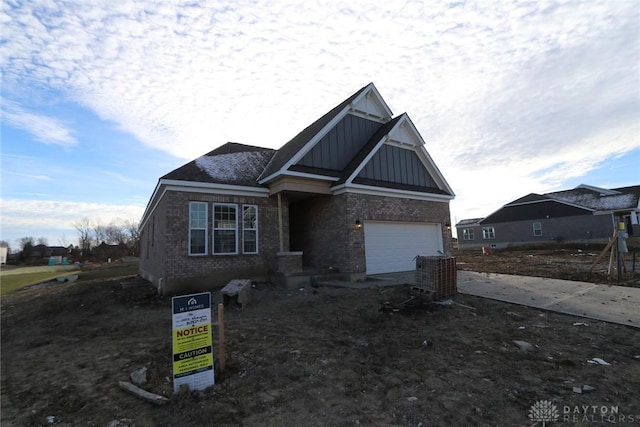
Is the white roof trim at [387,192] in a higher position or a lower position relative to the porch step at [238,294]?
higher

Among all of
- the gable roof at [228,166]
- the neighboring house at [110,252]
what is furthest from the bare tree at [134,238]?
the gable roof at [228,166]

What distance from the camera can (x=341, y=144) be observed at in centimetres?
1380

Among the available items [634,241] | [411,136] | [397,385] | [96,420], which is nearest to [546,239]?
[634,241]

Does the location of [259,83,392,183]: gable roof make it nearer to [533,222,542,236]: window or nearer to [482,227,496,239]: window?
[533,222,542,236]: window

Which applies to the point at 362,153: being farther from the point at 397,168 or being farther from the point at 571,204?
the point at 571,204

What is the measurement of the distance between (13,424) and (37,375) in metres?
1.82

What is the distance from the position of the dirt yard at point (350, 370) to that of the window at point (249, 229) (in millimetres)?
4468

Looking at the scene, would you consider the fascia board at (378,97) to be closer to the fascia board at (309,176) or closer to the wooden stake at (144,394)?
the fascia board at (309,176)

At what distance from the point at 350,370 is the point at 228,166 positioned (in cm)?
1070

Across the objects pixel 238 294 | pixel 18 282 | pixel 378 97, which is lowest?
A: pixel 18 282

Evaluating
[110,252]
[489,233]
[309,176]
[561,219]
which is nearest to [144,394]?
[309,176]

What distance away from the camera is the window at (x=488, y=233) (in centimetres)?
3894

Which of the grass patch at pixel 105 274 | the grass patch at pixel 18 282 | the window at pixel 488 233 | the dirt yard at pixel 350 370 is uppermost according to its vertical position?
the window at pixel 488 233

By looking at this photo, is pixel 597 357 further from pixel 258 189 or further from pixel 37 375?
pixel 258 189
